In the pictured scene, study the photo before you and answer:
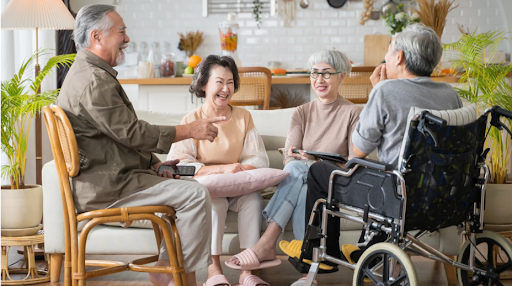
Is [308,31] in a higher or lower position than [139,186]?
higher

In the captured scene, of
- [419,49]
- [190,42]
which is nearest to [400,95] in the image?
[419,49]

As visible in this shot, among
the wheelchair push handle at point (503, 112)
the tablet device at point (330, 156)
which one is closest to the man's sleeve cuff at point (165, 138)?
→ the tablet device at point (330, 156)

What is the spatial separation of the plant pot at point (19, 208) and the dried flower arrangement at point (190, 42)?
3.86 meters

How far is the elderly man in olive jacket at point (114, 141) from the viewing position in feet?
7.12

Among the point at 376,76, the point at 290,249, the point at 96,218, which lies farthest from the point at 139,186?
the point at 376,76

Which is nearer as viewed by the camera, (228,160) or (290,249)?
(290,249)

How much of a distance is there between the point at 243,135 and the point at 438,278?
4.11 ft

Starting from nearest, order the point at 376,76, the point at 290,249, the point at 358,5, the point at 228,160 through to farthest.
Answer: the point at 290,249, the point at 376,76, the point at 228,160, the point at 358,5

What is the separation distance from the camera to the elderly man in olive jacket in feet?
7.12

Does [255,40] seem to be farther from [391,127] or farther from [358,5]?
[391,127]

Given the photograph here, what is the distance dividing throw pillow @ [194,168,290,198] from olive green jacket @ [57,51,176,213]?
0.34 metres

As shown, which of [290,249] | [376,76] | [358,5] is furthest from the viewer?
[358,5]

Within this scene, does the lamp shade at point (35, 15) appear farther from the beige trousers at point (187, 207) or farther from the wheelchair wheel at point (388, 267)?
the wheelchair wheel at point (388, 267)

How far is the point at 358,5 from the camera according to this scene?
649cm
